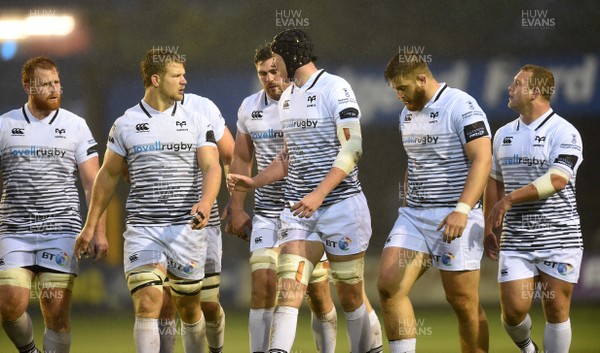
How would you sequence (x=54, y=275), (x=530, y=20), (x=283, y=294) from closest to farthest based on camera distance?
(x=283, y=294) < (x=54, y=275) < (x=530, y=20)

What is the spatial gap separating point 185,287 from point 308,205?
1.28 meters

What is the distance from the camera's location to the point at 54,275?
7.34 metres

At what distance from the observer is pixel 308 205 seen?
20.5 ft

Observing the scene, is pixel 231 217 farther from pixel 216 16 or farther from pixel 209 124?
pixel 216 16

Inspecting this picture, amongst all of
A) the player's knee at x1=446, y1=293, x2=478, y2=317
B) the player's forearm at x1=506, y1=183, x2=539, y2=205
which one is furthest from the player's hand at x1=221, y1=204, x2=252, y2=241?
the player's forearm at x1=506, y1=183, x2=539, y2=205

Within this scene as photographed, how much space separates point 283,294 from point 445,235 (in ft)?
3.18

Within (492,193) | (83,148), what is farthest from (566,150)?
(83,148)

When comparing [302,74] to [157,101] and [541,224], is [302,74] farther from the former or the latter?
[541,224]

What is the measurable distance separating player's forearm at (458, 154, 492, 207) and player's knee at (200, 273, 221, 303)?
1948 millimetres

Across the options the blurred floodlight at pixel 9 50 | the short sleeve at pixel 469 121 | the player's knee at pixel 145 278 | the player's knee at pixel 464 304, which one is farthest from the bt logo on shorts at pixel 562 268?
the blurred floodlight at pixel 9 50

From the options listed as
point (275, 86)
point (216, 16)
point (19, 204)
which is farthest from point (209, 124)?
point (216, 16)

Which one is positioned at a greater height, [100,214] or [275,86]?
[275,86]

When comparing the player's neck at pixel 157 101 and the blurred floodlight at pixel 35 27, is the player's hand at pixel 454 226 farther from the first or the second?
the blurred floodlight at pixel 35 27

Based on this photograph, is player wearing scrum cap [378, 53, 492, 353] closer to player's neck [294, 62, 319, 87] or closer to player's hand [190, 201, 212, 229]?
player's neck [294, 62, 319, 87]
